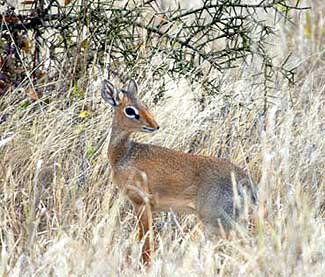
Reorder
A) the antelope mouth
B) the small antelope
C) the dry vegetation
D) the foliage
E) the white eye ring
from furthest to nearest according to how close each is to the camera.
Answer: the foliage < the white eye ring < the antelope mouth < the small antelope < the dry vegetation

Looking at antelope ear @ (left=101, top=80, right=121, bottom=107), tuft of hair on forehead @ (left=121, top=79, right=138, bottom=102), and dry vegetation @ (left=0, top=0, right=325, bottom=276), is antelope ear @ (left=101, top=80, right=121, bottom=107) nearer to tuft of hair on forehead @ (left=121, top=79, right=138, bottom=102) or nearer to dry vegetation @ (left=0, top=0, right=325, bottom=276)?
tuft of hair on forehead @ (left=121, top=79, right=138, bottom=102)

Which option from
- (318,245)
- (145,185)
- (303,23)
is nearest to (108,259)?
(318,245)

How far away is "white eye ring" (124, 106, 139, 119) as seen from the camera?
19.0 ft

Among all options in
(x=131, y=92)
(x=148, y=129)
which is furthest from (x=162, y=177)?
(x=131, y=92)

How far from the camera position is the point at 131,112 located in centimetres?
583

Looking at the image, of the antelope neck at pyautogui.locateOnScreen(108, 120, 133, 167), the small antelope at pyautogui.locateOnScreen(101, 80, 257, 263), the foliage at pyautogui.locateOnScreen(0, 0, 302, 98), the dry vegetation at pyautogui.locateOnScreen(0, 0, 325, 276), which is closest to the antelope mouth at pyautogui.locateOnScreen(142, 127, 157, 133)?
the small antelope at pyautogui.locateOnScreen(101, 80, 257, 263)

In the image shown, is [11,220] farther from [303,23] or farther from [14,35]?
[303,23]

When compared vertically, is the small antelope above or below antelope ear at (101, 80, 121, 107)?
below

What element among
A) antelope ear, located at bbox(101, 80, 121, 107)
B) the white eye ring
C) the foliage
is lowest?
the white eye ring

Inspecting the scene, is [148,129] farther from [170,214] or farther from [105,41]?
[105,41]

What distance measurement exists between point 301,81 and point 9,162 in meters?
2.34

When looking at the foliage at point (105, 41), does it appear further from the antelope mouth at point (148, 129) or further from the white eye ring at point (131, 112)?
the antelope mouth at point (148, 129)

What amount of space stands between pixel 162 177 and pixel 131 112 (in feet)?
1.33

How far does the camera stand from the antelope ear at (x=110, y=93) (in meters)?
5.86
